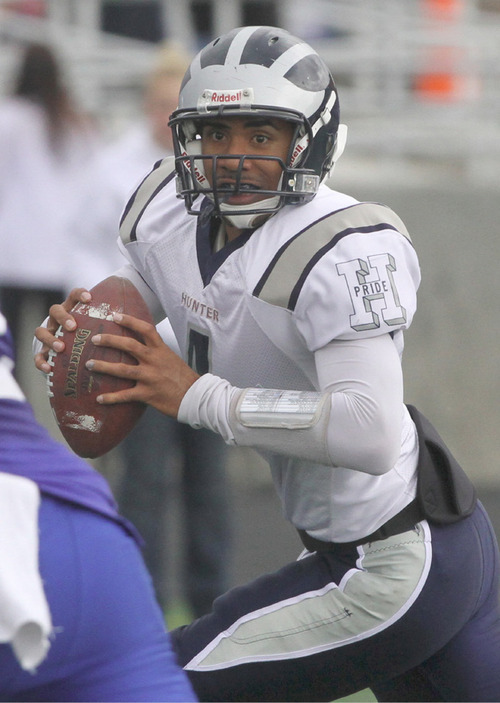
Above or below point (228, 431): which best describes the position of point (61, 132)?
below

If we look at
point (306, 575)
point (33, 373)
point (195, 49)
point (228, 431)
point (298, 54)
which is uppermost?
point (298, 54)

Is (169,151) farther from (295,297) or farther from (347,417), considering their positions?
(347,417)

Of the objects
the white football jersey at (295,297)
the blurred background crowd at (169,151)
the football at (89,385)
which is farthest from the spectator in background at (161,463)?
the football at (89,385)

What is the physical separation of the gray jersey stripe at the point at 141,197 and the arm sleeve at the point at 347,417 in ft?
1.91

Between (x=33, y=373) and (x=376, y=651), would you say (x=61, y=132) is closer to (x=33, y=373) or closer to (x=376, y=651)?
(x=33, y=373)

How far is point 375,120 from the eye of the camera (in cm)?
781

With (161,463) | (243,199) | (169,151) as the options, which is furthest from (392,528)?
(169,151)

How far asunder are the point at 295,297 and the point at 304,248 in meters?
0.11

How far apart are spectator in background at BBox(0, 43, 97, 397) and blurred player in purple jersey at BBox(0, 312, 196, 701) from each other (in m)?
3.58

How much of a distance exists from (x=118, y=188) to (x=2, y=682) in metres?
3.45

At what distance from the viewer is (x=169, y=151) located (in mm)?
5004

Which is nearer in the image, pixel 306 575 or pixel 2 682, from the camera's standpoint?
pixel 2 682

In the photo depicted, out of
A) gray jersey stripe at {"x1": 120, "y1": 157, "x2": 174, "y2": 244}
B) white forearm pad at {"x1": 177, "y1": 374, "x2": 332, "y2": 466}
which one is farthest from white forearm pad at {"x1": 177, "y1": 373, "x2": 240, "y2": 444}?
gray jersey stripe at {"x1": 120, "y1": 157, "x2": 174, "y2": 244}

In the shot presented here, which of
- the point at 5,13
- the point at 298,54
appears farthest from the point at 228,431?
the point at 5,13
